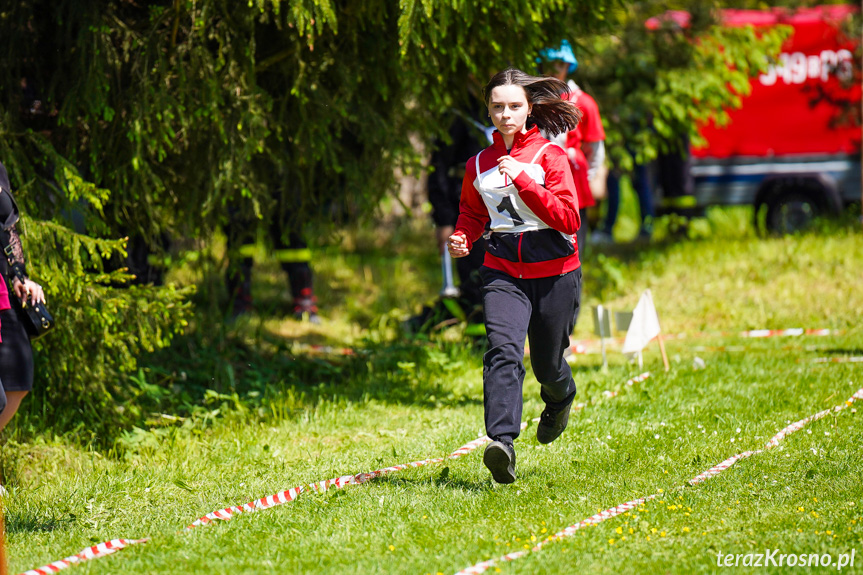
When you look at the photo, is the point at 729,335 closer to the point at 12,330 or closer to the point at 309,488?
the point at 309,488

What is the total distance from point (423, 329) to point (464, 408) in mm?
1892

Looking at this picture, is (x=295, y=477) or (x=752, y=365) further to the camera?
(x=752, y=365)

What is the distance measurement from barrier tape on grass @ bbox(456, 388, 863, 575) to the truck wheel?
6.92m

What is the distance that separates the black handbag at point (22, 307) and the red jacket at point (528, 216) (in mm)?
1796

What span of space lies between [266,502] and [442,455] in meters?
1.05

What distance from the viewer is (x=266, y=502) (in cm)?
417

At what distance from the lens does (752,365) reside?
6.64 metres

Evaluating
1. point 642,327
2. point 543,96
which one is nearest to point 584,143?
point 642,327

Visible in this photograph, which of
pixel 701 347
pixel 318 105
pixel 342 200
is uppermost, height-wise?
pixel 318 105

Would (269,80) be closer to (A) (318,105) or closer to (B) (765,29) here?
(A) (318,105)

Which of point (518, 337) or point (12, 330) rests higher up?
point (12, 330)

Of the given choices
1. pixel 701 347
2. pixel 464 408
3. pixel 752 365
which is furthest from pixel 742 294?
pixel 464 408

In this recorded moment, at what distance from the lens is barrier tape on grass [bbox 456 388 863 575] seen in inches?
131

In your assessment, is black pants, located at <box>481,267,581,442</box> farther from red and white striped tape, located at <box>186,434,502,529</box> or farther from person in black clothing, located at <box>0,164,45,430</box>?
person in black clothing, located at <box>0,164,45,430</box>
